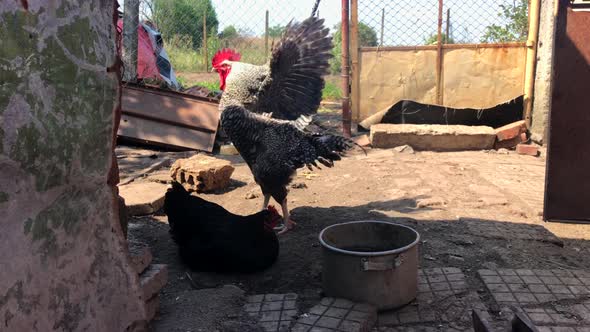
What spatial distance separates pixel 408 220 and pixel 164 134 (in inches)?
176

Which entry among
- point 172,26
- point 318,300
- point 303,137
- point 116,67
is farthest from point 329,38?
point 172,26

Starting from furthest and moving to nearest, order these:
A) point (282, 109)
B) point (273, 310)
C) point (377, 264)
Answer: point (282, 109) < point (273, 310) < point (377, 264)

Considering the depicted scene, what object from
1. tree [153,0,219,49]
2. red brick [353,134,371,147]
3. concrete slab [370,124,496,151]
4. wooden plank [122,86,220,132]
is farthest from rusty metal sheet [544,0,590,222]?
tree [153,0,219,49]

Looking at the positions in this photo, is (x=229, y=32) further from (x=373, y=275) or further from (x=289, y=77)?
(x=373, y=275)

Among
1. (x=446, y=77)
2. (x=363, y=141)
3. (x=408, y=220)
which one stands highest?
(x=446, y=77)

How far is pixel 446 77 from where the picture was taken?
8.54m

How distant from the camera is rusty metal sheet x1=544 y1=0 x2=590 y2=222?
385 cm

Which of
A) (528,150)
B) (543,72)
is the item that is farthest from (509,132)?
(543,72)

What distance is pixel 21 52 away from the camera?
1533 millimetres

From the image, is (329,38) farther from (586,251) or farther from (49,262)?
(49,262)

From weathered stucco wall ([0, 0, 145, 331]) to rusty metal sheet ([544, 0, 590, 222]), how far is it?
3.39 meters

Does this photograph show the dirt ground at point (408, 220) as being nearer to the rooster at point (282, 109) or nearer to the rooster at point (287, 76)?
the rooster at point (282, 109)

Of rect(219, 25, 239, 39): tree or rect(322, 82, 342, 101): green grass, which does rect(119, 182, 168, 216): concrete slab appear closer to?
rect(219, 25, 239, 39): tree

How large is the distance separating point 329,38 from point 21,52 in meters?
3.40
